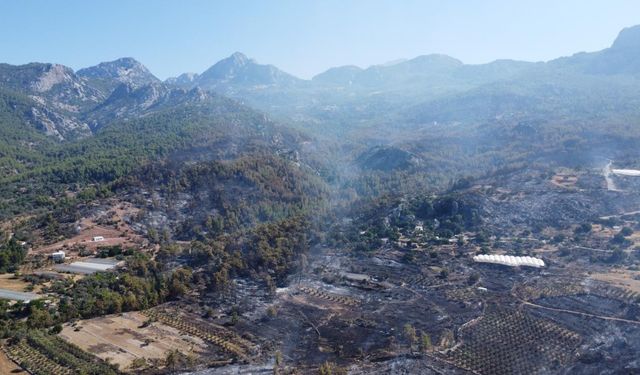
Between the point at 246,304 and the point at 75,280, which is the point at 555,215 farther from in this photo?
the point at 75,280

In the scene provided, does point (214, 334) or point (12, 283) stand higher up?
point (12, 283)

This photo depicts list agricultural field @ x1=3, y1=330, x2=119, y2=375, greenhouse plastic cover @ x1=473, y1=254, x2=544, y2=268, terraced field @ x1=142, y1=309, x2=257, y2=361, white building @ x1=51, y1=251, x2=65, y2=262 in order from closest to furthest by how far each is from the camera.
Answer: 1. agricultural field @ x1=3, y1=330, x2=119, y2=375
2. terraced field @ x1=142, y1=309, x2=257, y2=361
3. greenhouse plastic cover @ x1=473, y1=254, x2=544, y2=268
4. white building @ x1=51, y1=251, x2=65, y2=262

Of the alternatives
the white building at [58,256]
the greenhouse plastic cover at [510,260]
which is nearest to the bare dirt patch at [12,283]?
the white building at [58,256]

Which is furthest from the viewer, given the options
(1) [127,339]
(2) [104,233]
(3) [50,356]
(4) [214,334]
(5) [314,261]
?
(2) [104,233]

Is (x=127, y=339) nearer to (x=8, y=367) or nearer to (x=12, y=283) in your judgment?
(x=8, y=367)

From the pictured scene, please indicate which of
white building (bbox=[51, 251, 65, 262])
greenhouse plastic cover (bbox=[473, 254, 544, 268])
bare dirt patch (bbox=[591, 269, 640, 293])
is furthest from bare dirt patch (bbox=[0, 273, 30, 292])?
bare dirt patch (bbox=[591, 269, 640, 293])

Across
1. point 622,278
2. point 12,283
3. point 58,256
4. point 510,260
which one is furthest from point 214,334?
point 622,278

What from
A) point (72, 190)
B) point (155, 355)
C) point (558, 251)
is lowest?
point (558, 251)

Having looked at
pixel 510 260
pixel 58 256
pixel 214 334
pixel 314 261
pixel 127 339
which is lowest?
pixel 510 260

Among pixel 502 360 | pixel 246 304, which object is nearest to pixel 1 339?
pixel 246 304

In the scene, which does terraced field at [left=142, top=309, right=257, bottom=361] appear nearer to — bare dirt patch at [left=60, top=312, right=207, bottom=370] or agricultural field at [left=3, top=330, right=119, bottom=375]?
bare dirt patch at [left=60, top=312, right=207, bottom=370]

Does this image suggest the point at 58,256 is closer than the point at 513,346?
No
